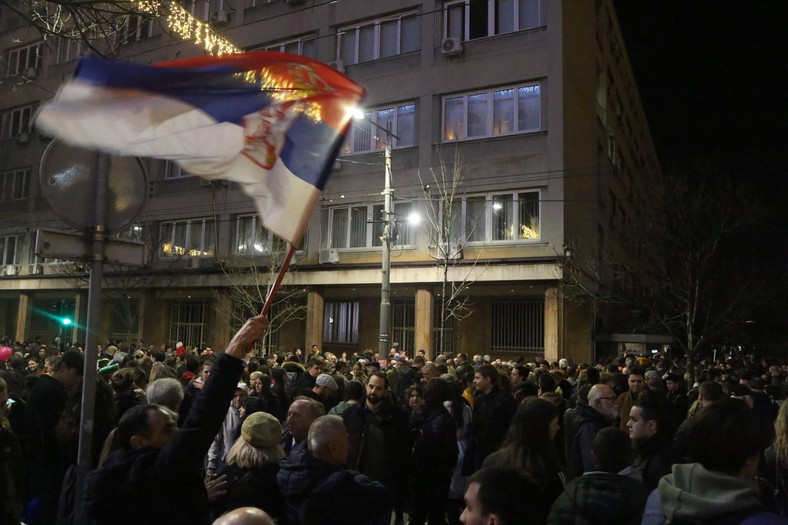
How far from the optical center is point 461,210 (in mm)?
23766

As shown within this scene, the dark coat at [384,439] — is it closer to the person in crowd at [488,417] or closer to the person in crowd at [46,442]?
the person in crowd at [488,417]

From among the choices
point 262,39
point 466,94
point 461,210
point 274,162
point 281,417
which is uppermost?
point 262,39

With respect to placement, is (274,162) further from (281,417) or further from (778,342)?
(778,342)

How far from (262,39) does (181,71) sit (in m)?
27.4

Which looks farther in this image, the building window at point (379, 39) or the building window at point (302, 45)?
the building window at point (302, 45)

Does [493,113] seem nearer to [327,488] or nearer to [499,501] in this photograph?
[327,488]

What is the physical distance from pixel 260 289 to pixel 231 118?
78.2 feet

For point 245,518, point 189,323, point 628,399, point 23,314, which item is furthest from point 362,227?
point 23,314

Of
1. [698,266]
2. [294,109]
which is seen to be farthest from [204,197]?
[294,109]

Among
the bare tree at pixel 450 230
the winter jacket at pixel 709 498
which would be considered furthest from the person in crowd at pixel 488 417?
the bare tree at pixel 450 230

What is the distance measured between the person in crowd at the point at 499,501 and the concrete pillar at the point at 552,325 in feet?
64.2

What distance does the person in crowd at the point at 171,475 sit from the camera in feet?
9.39

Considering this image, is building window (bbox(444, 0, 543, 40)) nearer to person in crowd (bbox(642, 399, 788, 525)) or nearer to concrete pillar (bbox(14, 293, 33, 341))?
person in crowd (bbox(642, 399, 788, 525))

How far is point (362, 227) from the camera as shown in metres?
25.9
